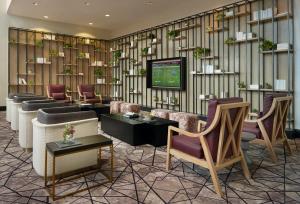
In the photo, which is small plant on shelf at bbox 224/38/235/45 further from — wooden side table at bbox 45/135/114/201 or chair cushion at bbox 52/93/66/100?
chair cushion at bbox 52/93/66/100

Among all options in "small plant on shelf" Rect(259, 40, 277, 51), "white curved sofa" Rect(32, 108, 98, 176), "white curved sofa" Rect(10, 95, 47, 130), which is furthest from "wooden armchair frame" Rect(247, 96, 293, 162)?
"white curved sofa" Rect(10, 95, 47, 130)

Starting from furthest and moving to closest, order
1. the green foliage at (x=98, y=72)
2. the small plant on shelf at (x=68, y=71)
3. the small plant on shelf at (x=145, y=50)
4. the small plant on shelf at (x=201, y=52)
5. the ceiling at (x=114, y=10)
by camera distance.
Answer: the green foliage at (x=98, y=72)
the small plant on shelf at (x=68, y=71)
the small plant on shelf at (x=145, y=50)
the ceiling at (x=114, y=10)
the small plant on shelf at (x=201, y=52)

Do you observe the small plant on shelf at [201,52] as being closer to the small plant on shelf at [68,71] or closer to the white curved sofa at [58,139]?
the white curved sofa at [58,139]

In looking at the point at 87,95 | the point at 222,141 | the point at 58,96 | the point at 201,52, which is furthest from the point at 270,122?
the point at 58,96

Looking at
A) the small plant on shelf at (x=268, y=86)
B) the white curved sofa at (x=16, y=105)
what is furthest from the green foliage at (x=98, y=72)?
the small plant on shelf at (x=268, y=86)

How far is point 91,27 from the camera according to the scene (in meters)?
10.9

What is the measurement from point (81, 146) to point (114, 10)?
665 cm

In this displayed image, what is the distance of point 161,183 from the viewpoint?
9.57 feet

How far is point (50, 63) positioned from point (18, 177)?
763 centimetres

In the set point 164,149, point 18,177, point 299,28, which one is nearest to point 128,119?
point 164,149

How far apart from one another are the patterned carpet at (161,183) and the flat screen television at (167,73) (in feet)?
13.8

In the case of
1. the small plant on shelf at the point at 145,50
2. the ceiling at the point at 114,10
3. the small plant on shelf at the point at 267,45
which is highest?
the ceiling at the point at 114,10

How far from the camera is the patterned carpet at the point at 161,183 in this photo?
2537 millimetres

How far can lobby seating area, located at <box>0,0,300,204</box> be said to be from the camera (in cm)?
277
